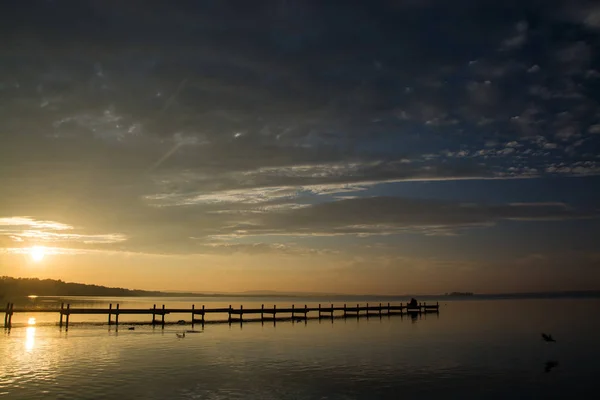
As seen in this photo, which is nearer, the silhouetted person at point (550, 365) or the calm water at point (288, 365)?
the calm water at point (288, 365)

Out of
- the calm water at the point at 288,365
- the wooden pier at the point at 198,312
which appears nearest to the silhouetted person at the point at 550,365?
the calm water at the point at 288,365

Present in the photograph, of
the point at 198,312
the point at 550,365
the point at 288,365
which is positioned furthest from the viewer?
the point at 198,312

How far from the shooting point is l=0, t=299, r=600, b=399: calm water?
25.8 metres

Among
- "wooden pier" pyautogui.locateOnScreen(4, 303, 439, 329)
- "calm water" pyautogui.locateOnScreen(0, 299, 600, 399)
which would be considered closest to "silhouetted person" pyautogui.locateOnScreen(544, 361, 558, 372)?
"calm water" pyautogui.locateOnScreen(0, 299, 600, 399)

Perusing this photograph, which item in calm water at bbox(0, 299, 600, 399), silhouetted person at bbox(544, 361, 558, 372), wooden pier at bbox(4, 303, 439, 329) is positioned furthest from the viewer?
wooden pier at bbox(4, 303, 439, 329)

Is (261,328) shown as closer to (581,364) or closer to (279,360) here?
(279,360)

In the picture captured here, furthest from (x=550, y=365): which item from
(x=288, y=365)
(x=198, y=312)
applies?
(x=198, y=312)

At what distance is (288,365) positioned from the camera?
112 ft

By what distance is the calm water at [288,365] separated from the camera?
25844mm

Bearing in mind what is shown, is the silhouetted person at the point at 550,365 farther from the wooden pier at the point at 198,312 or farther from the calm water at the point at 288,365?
the wooden pier at the point at 198,312

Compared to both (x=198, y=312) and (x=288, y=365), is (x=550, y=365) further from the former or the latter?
(x=198, y=312)

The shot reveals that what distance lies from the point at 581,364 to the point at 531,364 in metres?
4.12

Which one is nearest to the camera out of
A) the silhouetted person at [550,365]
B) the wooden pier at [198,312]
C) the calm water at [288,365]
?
the calm water at [288,365]

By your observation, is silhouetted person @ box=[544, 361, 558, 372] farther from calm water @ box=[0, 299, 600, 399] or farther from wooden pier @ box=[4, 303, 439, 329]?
wooden pier @ box=[4, 303, 439, 329]
